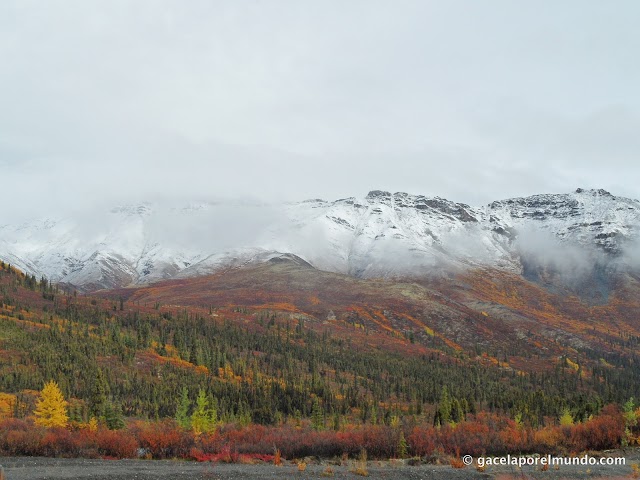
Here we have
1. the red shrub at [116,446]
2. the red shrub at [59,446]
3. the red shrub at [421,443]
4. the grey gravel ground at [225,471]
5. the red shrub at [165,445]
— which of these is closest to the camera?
the grey gravel ground at [225,471]

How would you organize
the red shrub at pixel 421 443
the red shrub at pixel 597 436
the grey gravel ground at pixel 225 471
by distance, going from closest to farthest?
the grey gravel ground at pixel 225 471
the red shrub at pixel 421 443
the red shrub at pixel 597 436

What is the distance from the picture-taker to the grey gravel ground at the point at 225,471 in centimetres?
2858

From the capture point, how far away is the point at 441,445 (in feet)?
150

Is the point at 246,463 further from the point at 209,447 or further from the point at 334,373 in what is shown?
the point at 334,373

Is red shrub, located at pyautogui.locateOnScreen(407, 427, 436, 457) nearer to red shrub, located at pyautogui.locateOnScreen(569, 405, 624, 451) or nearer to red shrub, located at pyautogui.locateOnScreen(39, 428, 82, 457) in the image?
red shrub, located at pyautogui.locateOnScreen(569, 405, 624, 451)

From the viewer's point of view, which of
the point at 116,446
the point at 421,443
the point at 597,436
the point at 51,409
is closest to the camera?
the point at 116,446

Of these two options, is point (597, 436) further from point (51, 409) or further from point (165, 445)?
point (51, 409)

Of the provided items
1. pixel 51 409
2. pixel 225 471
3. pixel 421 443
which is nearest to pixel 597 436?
pixel 421 443

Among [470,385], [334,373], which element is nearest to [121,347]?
[334,373]

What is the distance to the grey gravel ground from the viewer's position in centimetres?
2858

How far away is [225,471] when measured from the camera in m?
32.0

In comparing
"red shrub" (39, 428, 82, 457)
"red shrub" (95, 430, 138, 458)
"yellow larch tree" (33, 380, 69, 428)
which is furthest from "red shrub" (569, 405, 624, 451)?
"yellow larch tree" (33, 380, 69, 428)

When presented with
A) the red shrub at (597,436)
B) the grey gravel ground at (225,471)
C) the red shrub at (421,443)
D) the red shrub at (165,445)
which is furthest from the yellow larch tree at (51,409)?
the red shrub at (597,436)

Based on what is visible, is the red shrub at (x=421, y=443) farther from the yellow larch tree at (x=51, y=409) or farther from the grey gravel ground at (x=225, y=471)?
the yellow larch tree at (x=51, y=409)
